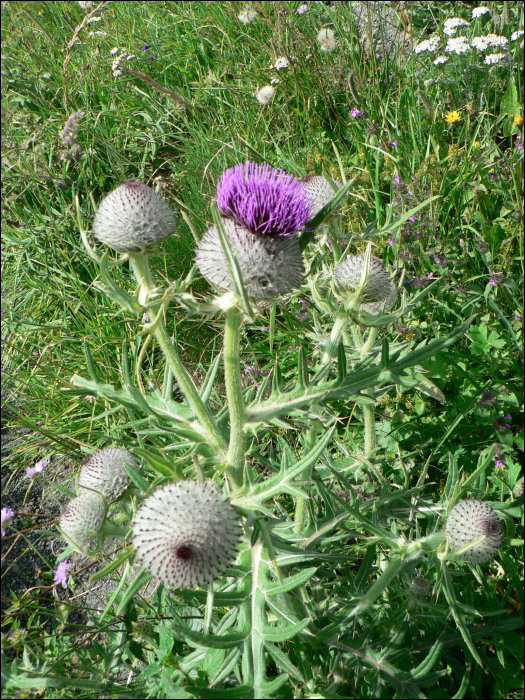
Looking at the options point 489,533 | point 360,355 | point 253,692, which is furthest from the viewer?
point 360,355

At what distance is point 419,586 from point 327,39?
15.6ft

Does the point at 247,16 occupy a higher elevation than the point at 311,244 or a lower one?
higher

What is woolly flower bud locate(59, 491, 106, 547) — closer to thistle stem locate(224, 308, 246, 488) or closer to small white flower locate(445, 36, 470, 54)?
thistle stem locate(224, 308, 246, 488)

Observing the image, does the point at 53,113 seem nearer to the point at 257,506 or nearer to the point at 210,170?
the point at 210,170

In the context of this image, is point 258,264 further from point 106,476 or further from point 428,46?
point 428,46

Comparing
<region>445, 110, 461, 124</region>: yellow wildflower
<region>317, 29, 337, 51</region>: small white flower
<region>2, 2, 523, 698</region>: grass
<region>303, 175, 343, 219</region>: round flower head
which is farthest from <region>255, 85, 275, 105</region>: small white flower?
<region>303, 175, 343, 219</region>: round flower head

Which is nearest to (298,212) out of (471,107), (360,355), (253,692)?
(360,355)

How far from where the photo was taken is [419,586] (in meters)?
2.11

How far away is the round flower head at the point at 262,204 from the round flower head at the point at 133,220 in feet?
1.20

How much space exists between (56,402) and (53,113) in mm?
2856

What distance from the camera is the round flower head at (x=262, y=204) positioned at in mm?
1970

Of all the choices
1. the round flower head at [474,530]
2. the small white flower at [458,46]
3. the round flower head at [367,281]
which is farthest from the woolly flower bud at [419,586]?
the small white flower at [458,46]

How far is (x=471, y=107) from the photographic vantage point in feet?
14.3

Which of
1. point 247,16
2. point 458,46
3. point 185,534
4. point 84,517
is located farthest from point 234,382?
point 247,16
